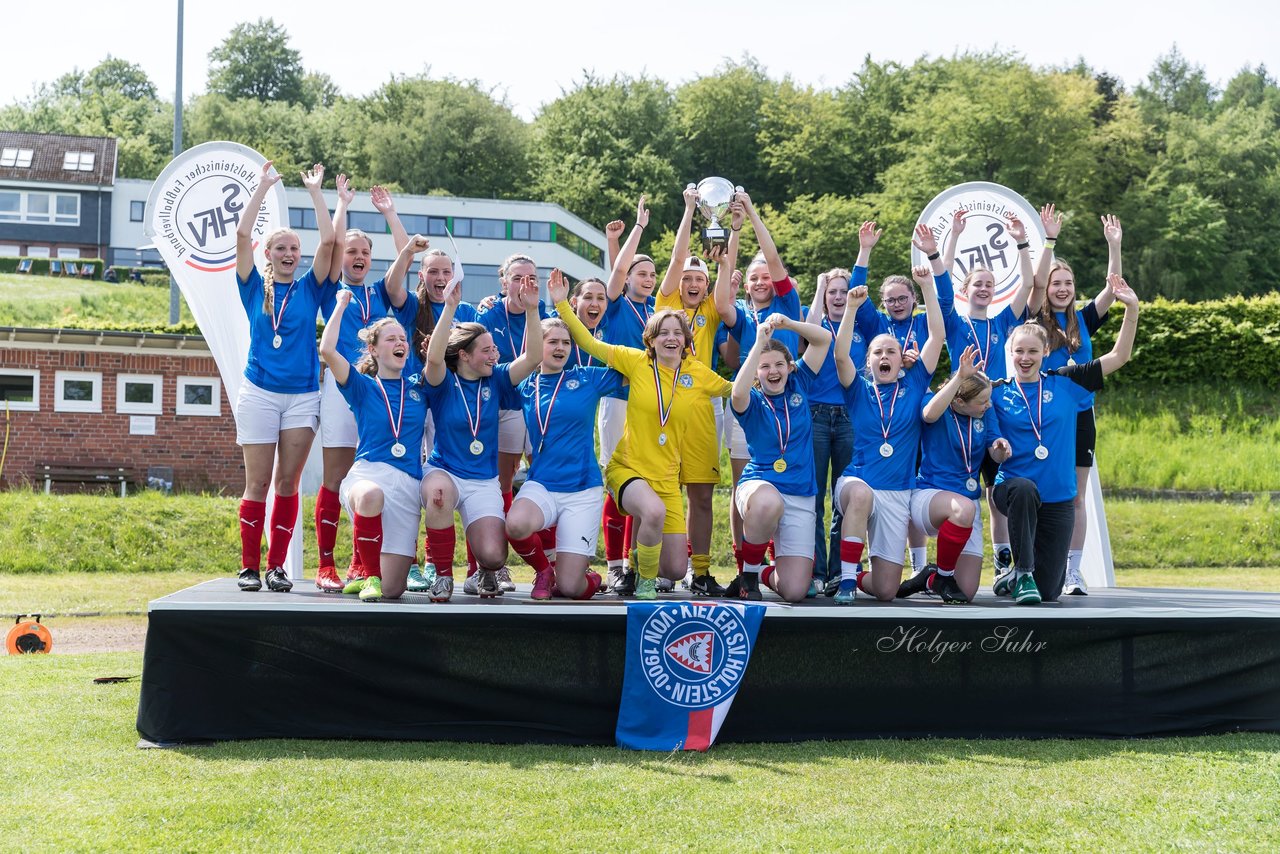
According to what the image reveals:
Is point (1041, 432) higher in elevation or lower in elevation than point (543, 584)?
higher

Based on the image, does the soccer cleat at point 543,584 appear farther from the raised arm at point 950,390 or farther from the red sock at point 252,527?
the raised arm at point 950,390

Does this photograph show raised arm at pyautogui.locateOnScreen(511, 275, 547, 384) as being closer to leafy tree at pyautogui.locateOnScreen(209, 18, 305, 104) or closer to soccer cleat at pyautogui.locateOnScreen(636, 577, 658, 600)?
soccer cleat at pyautogui.locateOnScreen(636, 577, 658, 600)

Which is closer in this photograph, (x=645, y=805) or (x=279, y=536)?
(x=645, y=805)

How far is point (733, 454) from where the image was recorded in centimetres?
718

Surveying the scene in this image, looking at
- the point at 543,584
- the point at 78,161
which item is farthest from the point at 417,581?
the point at 78,161

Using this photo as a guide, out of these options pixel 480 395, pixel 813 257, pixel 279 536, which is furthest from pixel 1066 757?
pixel 813 257

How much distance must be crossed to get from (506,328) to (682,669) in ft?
8.17

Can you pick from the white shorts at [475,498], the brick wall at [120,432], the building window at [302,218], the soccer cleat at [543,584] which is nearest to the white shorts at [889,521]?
the soccer cleat at [543,584]

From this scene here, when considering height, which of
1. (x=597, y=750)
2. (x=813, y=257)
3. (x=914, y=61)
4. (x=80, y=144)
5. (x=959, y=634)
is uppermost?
(x=914, y=61)

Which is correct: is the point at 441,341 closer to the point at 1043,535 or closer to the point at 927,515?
the point at 927,515

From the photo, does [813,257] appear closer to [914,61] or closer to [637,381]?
[914,61]

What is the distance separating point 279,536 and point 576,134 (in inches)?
2042

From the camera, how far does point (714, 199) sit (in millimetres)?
6840

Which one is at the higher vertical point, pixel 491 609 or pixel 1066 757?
pixel 491 609
